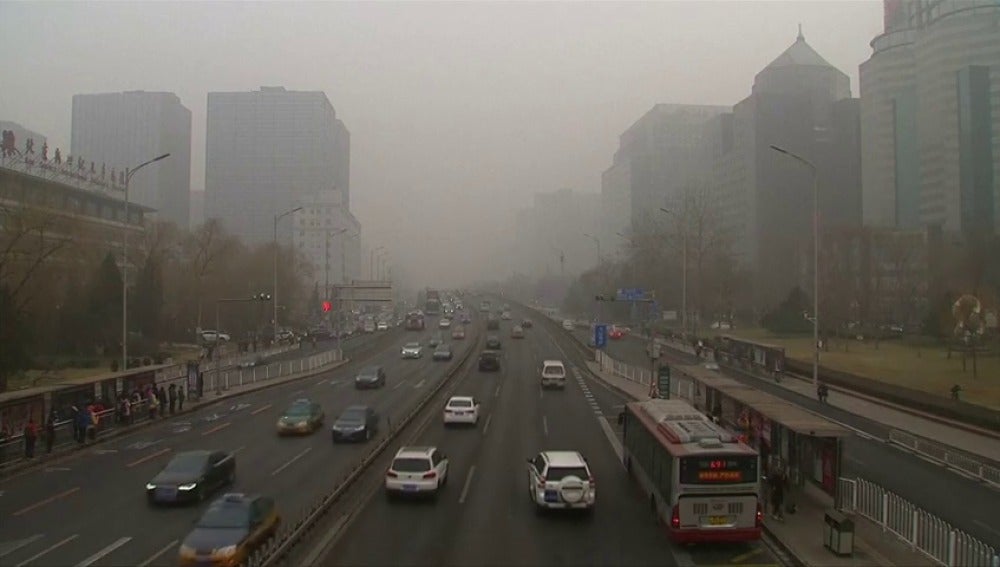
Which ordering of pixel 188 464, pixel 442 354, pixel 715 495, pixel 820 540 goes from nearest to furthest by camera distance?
pixel 715 495 < pixel 820 540 < pixel 188 464 < pixel 442 354

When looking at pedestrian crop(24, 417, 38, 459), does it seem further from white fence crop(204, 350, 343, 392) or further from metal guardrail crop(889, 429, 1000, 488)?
metal guardrail crop(889, 429, 1000, 488)

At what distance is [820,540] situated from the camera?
15.3m

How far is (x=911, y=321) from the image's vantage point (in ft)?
277

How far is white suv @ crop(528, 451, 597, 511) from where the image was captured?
16500mm

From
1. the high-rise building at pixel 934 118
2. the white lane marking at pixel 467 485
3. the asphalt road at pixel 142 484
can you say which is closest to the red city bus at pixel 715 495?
the white lane marking at pixel 467 485

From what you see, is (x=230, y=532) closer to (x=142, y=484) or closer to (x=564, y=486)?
(x=564, y=486)

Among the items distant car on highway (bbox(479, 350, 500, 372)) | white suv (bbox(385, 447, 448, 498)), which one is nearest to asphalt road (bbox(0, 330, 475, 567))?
white suv (bbox(385, 447, 448, 498))

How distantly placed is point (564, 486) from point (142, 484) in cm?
1093

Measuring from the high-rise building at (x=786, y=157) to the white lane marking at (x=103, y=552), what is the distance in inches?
4484

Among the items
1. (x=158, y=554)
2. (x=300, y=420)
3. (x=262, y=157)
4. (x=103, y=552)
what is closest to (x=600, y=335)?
(x=300, y=420)

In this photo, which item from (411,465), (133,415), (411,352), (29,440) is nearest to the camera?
(411,465)

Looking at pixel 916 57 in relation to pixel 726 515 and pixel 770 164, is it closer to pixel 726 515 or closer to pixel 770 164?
pixel 770 164

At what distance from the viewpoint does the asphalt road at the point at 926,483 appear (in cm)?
1752

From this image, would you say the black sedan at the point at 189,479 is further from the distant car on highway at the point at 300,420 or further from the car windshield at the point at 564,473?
the distant car on highway at the point at 300,420
